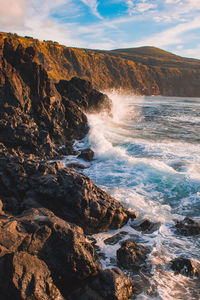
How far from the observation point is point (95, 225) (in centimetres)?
679

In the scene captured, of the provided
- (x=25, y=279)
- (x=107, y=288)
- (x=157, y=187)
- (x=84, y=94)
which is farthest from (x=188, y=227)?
(x=84, y=94)

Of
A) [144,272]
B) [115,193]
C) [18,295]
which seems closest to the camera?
[18,295]

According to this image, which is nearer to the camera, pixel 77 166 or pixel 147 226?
pixel 147 226

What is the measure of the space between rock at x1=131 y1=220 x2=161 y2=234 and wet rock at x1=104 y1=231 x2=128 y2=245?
0.53 m

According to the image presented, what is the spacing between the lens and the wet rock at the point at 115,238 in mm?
6430

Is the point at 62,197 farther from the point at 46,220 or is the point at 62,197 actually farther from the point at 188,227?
the point at 188,227

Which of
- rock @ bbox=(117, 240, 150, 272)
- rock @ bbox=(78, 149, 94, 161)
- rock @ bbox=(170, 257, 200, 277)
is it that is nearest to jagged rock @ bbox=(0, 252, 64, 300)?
rock @ bbox=(117, 240, 150, 272)

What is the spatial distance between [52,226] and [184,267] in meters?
3.37

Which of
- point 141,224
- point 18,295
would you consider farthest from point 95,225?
point 18,295

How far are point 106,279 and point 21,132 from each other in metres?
9.70

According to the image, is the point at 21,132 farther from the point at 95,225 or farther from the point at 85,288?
the point at 85,288

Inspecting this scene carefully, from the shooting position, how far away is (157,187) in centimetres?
1010

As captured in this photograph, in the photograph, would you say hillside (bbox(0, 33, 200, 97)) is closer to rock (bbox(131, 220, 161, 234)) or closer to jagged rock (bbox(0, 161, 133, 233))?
jagged rock (bbox(0, 161, 133, 233))

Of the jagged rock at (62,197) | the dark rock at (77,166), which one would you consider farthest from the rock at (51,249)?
the dark rock at (77,166)
